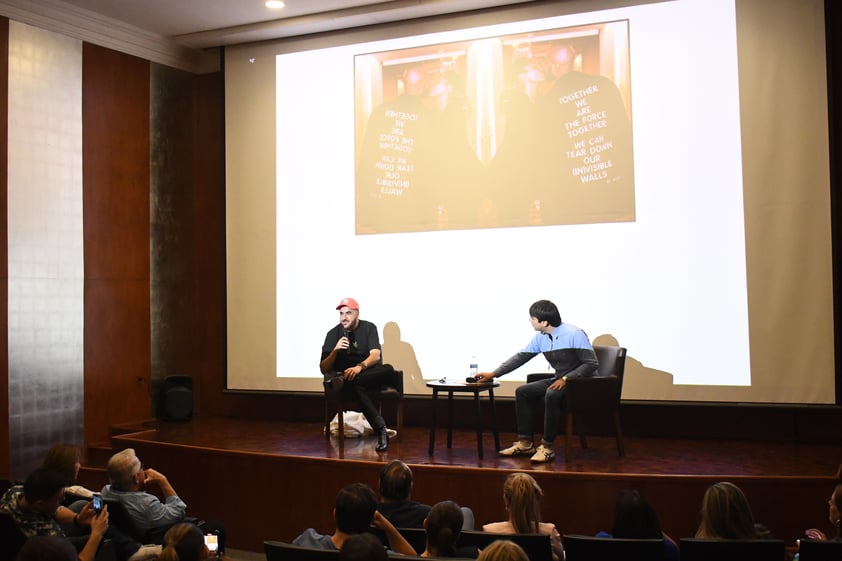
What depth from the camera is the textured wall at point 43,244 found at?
6.27 metres

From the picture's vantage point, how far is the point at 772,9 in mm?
5711

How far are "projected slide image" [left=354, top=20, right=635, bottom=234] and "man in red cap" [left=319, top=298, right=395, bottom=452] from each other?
1.16 m

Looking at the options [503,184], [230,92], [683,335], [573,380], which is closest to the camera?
[573,380]

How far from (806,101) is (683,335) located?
1825 mm

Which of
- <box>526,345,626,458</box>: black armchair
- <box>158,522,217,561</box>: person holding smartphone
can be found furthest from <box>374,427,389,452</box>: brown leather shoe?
<box>158,522,217,561</box>: person holding smartphone

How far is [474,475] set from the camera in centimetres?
489

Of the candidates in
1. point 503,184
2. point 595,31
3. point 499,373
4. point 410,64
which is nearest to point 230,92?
point 410,64

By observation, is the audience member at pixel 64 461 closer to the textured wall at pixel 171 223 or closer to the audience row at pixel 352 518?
the audience row at pixel 352 518

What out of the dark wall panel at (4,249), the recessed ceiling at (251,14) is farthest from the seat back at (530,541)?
Result: the recessed ceiling at (251,14)

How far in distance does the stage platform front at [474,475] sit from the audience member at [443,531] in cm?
208

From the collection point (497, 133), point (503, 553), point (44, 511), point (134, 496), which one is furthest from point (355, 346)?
point (503, 553)

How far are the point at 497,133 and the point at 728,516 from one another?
4.13 metres

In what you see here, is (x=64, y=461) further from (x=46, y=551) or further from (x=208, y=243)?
(x=208, y=243)

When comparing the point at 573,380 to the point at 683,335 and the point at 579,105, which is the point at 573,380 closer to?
the point at 683,335
